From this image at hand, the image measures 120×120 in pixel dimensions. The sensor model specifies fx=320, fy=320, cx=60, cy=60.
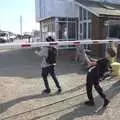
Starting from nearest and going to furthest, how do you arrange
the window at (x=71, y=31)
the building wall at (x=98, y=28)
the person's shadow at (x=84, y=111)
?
the person's shadow at (x=84, y=111) → the building wall at (x=98, y=28) → the window at (x=71, y=31)

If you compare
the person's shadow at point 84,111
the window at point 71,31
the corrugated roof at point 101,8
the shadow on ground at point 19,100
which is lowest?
the person's shadow at point 84,111

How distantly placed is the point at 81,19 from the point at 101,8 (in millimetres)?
2245

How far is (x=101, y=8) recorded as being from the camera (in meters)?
23.3

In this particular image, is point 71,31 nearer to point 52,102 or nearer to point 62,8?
point 62,8

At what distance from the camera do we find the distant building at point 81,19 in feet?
72.1

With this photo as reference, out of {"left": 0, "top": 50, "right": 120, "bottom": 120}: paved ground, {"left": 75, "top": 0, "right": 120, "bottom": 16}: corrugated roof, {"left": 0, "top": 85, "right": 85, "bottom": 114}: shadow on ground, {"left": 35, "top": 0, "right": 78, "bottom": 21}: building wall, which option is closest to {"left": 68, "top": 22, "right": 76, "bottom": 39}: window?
{"left": 35, "top": 0, "right": 78, "bottom": 21}: building wall

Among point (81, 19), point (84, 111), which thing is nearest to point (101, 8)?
point (81, 19)

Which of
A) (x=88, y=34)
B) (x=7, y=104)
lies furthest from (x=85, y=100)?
(x=88, y=34)

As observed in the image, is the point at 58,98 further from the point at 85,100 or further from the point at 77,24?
the point at 77,24

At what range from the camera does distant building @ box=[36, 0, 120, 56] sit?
2197cm

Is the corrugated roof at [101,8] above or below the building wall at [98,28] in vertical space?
above

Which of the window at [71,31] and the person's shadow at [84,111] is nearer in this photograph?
the person's shadow at [84,111]

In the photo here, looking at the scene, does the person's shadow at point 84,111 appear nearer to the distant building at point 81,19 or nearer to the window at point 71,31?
the distant building at point 81,19

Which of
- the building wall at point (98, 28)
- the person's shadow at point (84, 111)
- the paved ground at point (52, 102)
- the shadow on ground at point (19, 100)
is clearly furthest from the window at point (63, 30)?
the person's shadow at point (84, 111)
